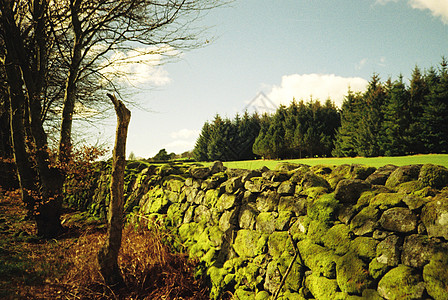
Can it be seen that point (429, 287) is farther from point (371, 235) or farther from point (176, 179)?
point (176, 179)

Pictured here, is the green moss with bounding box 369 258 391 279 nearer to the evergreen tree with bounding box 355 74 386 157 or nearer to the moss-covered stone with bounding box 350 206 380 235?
the moss-covered stone with bounding box 350 206 380 235

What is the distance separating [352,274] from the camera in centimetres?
228

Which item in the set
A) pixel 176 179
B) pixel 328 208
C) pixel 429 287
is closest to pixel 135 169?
pixel 176 179

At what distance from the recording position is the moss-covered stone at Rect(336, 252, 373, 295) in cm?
221

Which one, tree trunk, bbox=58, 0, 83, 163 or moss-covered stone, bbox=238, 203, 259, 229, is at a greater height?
tree trunk, bbox=58, 0, 83, 163

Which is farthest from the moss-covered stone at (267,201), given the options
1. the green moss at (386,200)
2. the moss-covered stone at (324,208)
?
the green moss at (386,200)

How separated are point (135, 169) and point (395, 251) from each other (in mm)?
6654

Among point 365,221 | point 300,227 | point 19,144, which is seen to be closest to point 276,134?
point 19,144

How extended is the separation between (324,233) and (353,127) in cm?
2058

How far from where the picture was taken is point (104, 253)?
156 inches

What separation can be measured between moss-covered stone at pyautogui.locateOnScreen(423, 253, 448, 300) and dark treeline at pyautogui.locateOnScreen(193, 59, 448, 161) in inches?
652

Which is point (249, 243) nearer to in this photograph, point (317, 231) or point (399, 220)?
point (317, 231)

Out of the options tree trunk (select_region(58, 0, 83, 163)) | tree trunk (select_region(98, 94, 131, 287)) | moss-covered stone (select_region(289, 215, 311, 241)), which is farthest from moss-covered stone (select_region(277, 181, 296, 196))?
tree trunk (select_region(58, 0, 83, 163))

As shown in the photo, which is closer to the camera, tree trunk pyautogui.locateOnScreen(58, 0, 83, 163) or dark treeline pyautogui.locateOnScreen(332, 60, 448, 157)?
tree trunk pyautogui.locateOnScreen(58, 0, 83, 163)
